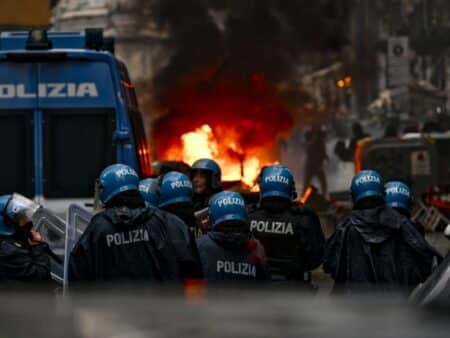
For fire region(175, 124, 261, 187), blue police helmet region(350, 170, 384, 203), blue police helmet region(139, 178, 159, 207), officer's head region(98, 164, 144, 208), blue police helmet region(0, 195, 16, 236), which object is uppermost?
officer's head region(98, 164, 144, 208)

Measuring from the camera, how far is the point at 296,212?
7.15 m

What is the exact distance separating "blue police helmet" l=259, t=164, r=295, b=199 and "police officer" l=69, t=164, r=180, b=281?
1.39m

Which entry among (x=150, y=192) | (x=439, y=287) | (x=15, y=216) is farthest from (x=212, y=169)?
(x=439, y=287)

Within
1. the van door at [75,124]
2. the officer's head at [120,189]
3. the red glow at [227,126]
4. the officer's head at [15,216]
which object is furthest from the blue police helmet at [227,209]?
the red glow at [227,126]

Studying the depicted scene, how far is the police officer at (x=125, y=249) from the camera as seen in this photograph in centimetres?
582

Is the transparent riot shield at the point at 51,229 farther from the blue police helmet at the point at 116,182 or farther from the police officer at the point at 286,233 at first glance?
the blue police helmet at the point at 116,182

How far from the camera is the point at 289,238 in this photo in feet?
23.3

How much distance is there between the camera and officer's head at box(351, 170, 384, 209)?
6805mm

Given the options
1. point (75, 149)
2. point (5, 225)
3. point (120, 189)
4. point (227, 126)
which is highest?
point (120, 189)

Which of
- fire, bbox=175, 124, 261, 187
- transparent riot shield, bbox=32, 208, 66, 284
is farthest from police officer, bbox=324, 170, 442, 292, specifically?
fire, bbox=175, 124, 261, 187

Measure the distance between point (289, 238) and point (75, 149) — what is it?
3.73 meters

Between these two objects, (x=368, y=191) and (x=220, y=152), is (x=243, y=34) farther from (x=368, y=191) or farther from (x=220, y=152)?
(x=368, y=191)

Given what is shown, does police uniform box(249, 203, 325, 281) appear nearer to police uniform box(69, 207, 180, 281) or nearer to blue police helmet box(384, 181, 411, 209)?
blue police helmet box(384, 181, 411, 209)

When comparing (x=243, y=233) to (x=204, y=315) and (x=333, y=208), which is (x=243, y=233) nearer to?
(x=204, y=315)
